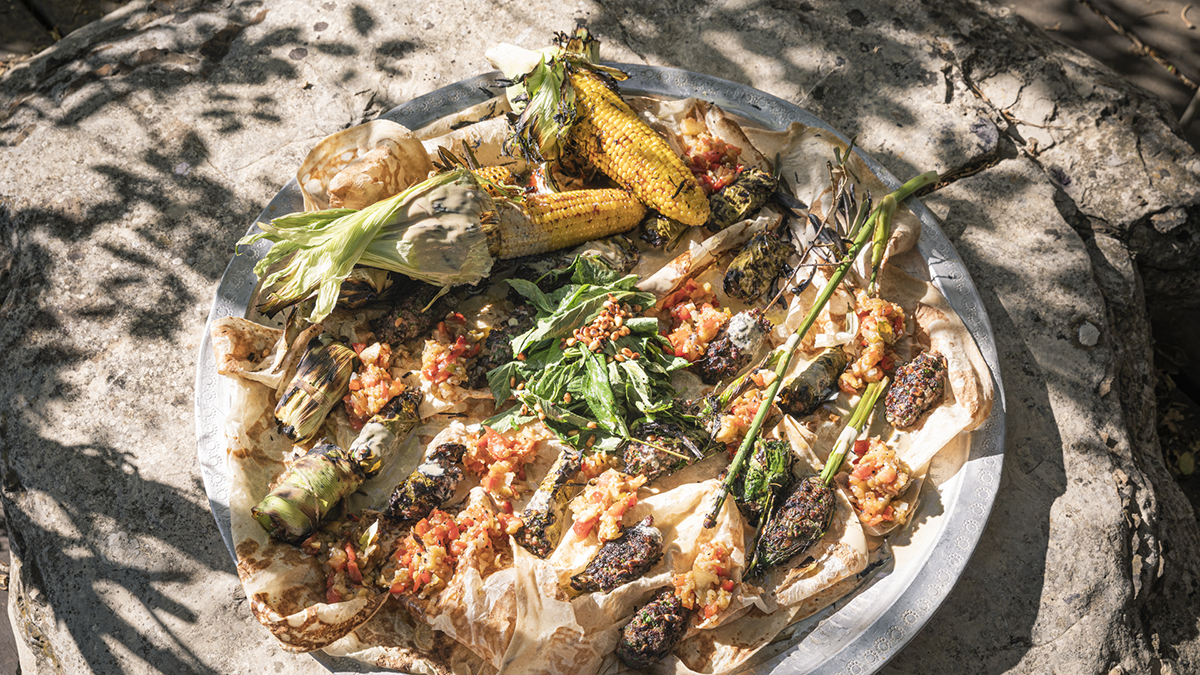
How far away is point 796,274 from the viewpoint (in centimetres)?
364

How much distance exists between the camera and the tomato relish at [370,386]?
11.1 feet

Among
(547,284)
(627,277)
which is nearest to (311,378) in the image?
(547,284)

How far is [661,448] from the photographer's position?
10.6 ft

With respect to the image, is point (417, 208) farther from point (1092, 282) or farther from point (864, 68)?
point (1092, 282)

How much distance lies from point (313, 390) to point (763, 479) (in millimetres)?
2121

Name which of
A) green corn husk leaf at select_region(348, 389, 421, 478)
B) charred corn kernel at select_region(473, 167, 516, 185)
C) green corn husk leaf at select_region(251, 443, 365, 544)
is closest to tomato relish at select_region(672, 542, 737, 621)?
green corn husk leaf at select_region(348, 389, 421, 478)

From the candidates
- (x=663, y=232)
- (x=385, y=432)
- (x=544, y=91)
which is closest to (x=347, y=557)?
(x=385, y=432)

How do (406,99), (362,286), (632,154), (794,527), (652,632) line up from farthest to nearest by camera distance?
(406,99) → (632,154) → (362,286) → (794,527) → (652,632)

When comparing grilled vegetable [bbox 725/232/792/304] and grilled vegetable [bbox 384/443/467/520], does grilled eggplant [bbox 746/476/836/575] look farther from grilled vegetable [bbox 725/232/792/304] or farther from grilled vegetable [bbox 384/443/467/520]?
grilled vegetable [bbox 384/443/467/520]

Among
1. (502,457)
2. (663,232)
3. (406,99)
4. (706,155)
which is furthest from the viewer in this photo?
(406,99)

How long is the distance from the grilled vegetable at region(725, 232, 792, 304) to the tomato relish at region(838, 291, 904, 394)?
449mm

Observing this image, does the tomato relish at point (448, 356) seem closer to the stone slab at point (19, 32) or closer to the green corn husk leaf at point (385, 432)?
the green corn husk leaf at point (385, 432)

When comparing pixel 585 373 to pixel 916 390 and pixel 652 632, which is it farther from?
pixel 916 390

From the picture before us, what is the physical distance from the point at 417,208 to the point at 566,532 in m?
1.64
